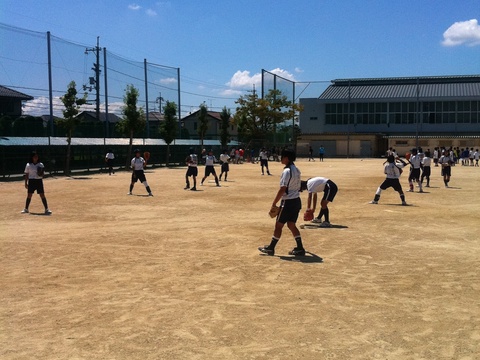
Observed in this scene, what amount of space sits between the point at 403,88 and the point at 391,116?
5126 mm

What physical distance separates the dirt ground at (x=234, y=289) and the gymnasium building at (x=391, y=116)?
60569mm

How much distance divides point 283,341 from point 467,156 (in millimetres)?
46607

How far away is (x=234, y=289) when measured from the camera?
6.77 m

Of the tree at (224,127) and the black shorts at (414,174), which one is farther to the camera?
the tree at (224,127)

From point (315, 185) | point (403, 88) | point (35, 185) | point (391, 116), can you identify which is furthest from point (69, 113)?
point (403, 88)

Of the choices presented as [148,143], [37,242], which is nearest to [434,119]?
[148,143]

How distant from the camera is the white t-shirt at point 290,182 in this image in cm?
848

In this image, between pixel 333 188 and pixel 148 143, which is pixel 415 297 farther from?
pixel 148 143

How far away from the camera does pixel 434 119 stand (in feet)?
244

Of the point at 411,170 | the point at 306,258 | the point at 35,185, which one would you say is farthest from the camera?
the point at 411,170

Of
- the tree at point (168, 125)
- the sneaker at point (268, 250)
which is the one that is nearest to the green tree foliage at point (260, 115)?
the tree at point (168, 125)

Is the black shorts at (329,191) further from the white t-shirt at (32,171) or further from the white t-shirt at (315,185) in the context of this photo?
the white t-shirt at (32,171)

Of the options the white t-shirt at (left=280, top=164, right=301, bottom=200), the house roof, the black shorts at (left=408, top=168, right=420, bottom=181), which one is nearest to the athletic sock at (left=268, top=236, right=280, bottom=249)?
the white t-shirt at (left=280, top=164, right=301, bottom=200)

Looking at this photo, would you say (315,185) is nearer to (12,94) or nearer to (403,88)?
(12,94)
